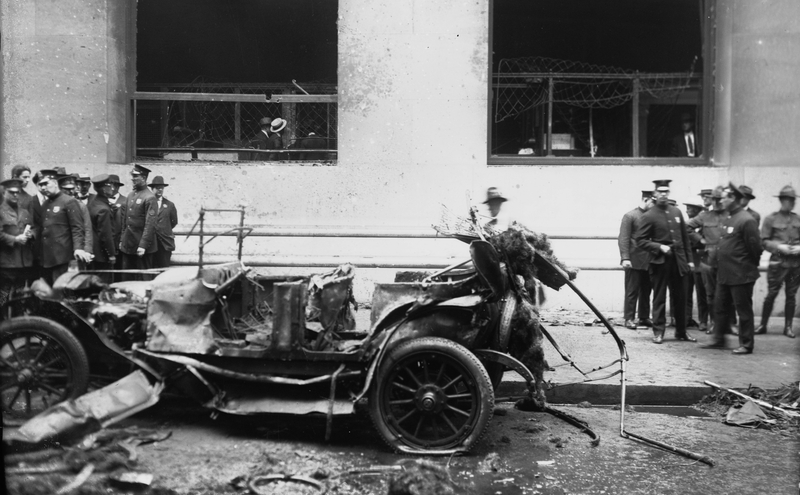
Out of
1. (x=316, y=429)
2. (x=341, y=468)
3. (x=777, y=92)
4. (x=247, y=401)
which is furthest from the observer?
(x=777, y=92)

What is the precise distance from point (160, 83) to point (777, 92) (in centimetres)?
835

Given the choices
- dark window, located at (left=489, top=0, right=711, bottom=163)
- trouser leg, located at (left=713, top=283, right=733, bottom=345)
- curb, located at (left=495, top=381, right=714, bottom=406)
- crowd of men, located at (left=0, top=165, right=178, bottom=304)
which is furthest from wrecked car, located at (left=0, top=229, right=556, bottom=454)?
dark window, located at (left=489, top=0, right=711, bottom=163)

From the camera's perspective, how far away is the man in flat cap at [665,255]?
29.4ft

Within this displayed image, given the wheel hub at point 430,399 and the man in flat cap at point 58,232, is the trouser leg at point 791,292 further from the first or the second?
the man in flat cap at point 58,232

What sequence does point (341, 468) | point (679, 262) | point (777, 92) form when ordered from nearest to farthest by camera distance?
point (341, 468) < point (777, 92) < point (679, 262)

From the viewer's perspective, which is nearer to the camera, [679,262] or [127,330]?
[127,330]

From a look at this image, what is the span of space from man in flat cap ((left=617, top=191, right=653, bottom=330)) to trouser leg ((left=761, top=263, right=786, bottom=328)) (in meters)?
1.51

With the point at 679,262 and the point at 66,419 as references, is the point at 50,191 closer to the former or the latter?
the point at 66,419

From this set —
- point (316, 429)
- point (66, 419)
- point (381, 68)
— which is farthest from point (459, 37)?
point (66, 419)

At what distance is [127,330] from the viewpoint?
507 centimetres

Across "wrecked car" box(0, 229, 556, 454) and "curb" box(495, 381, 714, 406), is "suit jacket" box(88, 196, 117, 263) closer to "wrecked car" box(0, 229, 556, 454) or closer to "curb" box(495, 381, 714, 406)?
"wrecked car" box(0, 229, 556, 454)

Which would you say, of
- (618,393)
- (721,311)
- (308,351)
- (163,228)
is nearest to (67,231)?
(163,228)

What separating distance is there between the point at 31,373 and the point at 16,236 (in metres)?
3.65

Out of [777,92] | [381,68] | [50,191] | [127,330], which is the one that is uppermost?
[381,68]
